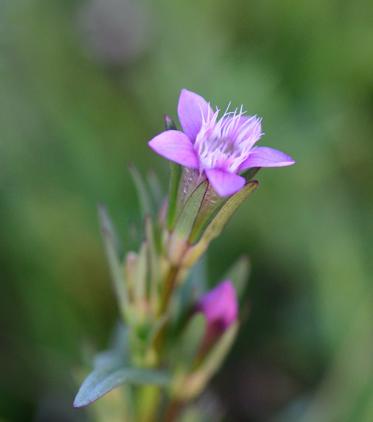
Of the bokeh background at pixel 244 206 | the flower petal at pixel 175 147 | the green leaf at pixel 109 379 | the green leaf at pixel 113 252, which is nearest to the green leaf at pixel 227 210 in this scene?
the flower petal at pixel 175 147

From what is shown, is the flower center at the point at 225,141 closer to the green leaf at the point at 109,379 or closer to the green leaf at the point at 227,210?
the green leaf at the point at 227,210

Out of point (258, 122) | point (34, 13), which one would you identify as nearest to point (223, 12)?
point (34, 13)

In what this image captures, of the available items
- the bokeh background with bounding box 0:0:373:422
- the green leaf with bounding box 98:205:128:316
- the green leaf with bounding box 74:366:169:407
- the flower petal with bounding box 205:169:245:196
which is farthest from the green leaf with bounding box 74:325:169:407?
the bokeh background with bounding box 0:0:373:422

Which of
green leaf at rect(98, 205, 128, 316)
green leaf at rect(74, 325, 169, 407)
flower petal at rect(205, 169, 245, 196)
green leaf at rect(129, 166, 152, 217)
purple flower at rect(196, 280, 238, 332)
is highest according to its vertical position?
flower petal at rect(205, 169, 245, 196)

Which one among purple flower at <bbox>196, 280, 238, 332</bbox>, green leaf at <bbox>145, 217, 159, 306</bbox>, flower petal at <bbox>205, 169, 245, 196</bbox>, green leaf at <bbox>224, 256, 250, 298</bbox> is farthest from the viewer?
green leaf at <bbox>224, 256, 250, 298</bbox>

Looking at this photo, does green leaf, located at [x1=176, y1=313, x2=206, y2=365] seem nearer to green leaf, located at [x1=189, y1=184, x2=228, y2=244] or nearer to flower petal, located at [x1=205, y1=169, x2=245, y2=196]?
green leaf, located at [x1=189, y1=184, x2=228, y2=244]
